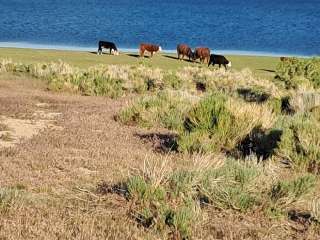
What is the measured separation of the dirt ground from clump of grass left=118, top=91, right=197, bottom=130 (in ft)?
1.71

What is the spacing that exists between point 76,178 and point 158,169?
1341mm

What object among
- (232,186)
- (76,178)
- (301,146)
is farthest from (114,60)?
(232,186)

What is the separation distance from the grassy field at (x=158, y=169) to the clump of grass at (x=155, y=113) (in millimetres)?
29

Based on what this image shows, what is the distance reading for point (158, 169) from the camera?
26.6ft

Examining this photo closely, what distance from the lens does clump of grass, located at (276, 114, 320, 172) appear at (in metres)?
10.3

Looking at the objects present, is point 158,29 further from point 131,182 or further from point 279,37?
point 131,182

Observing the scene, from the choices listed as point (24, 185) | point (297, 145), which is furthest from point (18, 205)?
point (297, 145)

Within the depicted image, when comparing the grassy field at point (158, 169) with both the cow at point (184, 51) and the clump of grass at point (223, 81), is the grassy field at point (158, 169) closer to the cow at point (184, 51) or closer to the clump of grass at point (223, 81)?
the clump of grass at point (223, 81)

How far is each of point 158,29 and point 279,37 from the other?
51.6 feet

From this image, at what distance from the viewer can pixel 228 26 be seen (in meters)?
92.2

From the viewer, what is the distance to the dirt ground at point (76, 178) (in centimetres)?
647

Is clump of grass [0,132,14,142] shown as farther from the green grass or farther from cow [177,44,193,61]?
cow [177,44,193,61]

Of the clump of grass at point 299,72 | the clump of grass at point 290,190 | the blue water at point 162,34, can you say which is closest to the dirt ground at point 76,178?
the clump of grass at point 290,190

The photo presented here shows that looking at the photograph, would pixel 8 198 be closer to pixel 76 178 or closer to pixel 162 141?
pixel 76 178
